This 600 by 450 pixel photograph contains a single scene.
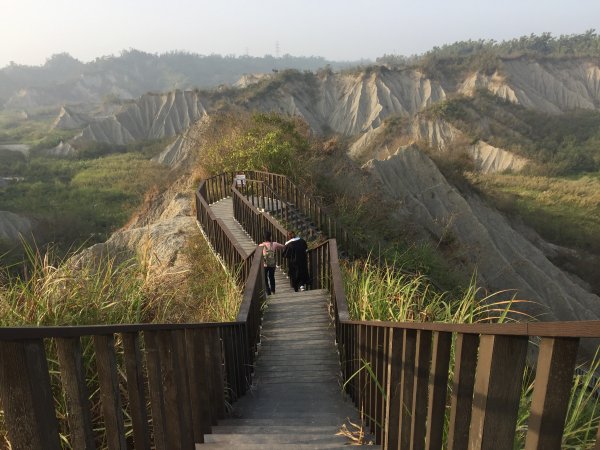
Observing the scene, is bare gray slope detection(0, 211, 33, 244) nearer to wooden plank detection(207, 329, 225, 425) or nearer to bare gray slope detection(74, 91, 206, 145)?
wooden plank detection(207, 329, 225, 425)

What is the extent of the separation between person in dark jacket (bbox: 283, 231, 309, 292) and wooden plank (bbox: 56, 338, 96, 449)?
6.82m

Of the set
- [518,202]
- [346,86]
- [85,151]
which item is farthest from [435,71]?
[85,151]

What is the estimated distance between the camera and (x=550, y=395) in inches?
50.3

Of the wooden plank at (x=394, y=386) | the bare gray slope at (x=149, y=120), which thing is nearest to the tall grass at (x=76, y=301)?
the wooden plank at (x=394, y=386)

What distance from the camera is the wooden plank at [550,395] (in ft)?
4.11

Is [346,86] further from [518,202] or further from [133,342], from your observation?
[133,342]

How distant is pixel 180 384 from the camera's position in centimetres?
261

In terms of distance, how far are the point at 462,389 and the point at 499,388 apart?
34 cm

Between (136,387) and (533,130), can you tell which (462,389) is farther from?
(533,130)

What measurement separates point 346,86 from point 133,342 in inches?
3221

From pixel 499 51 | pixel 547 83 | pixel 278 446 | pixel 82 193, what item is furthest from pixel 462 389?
pixel 499 51

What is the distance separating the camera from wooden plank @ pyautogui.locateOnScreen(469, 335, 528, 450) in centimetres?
148

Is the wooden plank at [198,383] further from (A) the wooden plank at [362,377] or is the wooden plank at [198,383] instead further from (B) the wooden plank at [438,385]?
(B) the wooden plank at [438,385]

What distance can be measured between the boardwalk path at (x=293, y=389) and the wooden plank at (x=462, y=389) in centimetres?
169
